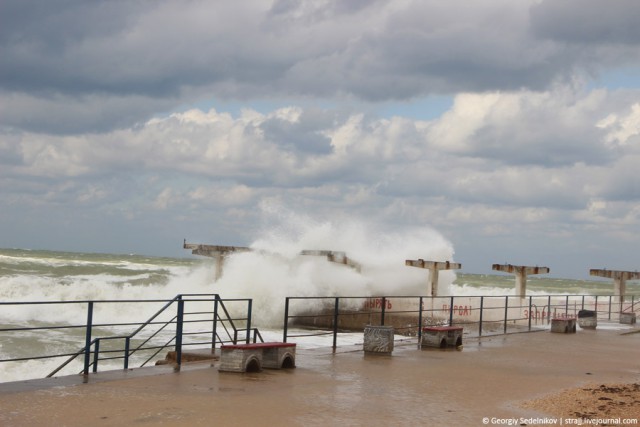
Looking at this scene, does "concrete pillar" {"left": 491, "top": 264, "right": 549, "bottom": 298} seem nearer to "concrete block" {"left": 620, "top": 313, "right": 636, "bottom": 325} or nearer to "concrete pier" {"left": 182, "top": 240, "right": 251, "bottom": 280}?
"concrete block" {"left": 620, "top": 313, "right": 636, "bottom": 325}

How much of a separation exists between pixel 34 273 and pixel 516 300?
160 ft

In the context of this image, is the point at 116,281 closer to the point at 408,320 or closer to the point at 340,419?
the point at 408,320

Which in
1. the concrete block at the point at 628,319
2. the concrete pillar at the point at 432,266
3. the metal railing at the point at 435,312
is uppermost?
the concrete pillar at the point at 432,266

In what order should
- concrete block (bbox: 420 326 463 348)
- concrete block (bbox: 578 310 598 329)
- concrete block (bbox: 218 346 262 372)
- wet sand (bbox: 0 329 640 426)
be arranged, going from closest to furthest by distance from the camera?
wet sand (bbox: 0 329 640 426)
concrete block (bbox: 218 346 262 372)
concrete block (bbox: 420 326 463 348)
concrete block (bbox: 578 310 598 329)

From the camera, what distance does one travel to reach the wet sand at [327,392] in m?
7.02

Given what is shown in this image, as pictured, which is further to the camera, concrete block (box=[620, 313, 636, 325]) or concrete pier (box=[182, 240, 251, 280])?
concrete pier (box=[182, 240, 251, 280])

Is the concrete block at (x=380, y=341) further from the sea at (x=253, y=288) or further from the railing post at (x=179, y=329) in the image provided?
the sea at (x=253, y=288)

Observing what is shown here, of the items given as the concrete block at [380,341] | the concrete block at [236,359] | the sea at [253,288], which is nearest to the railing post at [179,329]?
the concrete block at [236,359]

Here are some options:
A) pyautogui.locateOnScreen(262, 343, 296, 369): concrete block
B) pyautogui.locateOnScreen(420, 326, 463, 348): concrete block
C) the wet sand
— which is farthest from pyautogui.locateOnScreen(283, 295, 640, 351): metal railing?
pyautogui.locateOnScreen(262, 343, 296, 369): concrete block

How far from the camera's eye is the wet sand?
7.02 metres

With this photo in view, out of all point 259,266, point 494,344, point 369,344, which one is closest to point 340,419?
point 369,344

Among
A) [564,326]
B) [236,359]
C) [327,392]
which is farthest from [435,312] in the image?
[327,392]

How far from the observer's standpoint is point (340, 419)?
7141 mm

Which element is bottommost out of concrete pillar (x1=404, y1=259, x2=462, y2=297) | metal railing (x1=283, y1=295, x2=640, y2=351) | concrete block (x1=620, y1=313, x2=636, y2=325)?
metal railing (x1=283, y1=295, x2=640, y2=351)
